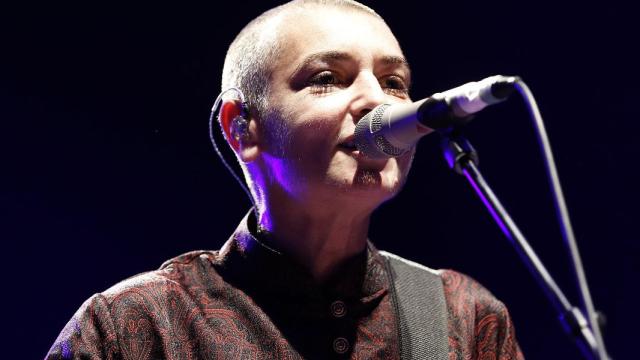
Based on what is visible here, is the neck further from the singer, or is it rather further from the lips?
the lips

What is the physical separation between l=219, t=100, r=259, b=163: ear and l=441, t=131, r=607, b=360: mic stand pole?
0.83m

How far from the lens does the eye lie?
2029mm

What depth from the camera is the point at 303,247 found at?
204cm

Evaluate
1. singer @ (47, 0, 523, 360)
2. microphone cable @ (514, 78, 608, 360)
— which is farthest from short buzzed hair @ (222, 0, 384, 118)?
microphone cable @ (514, 78, 608, 360)

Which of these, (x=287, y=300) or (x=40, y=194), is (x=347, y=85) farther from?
(x=40, y=194)

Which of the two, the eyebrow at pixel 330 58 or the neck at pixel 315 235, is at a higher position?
the eyebrow at pixel 330 58

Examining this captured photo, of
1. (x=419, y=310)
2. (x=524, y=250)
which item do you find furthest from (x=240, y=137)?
(x=524, y=250)

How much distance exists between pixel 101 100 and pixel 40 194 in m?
0.44

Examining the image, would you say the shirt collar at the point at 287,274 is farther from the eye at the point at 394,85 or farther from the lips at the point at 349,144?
the eye at the point at 394,85

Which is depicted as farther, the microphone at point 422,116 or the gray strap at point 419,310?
the gray strap at point 419,310

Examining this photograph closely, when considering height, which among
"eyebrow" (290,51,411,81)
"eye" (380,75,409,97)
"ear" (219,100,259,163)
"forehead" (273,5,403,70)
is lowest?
"ear" (219,100,259,163)

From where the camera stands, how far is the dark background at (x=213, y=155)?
8.54ft

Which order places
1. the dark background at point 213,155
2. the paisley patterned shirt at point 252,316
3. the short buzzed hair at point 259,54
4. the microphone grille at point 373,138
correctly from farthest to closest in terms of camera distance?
the dark background at point 213,155 → the short buzzed hair at point 259,54 → the paisley patterned shirt at point 252,316 → the microphone grille at point 373,138

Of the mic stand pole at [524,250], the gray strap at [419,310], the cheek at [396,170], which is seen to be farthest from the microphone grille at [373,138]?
the gray strap at [419,310]
